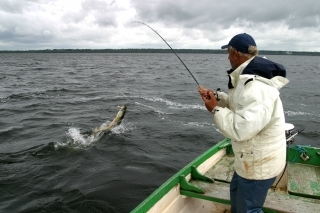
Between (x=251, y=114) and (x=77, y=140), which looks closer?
(x=251, y=114)

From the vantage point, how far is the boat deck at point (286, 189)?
181 inches

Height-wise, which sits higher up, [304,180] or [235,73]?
[235,73]

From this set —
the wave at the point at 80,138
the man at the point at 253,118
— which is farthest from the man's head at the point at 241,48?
the wave at the point at 80,138

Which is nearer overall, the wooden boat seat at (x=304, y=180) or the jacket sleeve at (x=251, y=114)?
the jacket sleeve at (x=251, y=114)

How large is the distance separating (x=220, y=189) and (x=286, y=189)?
139 centimetres

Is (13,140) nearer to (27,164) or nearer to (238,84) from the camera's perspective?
(27,164)

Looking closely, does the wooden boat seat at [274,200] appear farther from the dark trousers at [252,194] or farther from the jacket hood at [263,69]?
the jacket hood at [263,69]

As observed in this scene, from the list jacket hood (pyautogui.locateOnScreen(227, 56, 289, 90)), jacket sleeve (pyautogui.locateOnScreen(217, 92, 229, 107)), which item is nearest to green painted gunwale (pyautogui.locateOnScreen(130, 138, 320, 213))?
jacket sleeve (pyautogui.locateOnScreen(217, 92, 229, 107))

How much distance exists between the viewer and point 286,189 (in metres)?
5.61

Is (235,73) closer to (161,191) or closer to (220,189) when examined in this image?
(161,191)

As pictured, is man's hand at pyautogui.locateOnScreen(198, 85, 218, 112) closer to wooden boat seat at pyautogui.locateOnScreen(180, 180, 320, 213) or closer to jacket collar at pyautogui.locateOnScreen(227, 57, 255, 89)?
jacket collar at pyautogui.locateOnScreen(227, 57, 255, 89)

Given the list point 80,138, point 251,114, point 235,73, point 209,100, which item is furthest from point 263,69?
point 80,138

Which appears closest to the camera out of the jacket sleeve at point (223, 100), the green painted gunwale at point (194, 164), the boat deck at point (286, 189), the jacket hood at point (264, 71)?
the jacket hood at point (264, 71)

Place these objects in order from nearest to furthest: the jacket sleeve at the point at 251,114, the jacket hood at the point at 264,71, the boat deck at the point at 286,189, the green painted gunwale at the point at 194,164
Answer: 1. the jacket sleeve at the point at 251,114
2. the jacket hood at the point at 264,71
3. the green painted gunwale at the point at 194,164
4. the boat deck at the point at 286,189
